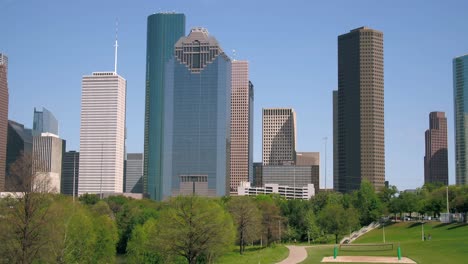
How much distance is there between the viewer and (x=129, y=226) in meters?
133

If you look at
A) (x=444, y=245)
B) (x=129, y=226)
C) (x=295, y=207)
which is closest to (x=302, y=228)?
(x=295, y=207)

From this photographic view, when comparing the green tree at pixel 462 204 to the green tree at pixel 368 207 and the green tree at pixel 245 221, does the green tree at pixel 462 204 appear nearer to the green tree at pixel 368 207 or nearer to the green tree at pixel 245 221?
the green tree at pixel 368 207

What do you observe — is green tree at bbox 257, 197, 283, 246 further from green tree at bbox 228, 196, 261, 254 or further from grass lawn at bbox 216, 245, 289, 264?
grass lawn at bbox 216, 245, 289, 264

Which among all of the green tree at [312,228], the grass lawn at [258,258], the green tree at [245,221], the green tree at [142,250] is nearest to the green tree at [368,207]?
the green tree at [312,228]

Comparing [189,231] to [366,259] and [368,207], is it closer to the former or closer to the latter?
[366,259]

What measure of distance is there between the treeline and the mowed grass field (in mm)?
10289

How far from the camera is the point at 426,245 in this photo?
91.6m

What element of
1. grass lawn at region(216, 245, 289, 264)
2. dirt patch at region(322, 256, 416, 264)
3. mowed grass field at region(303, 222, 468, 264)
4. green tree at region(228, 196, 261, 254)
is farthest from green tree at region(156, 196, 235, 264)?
green tree at region(228, 196, 261, 254)

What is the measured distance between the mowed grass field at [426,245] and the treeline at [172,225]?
10289 mm

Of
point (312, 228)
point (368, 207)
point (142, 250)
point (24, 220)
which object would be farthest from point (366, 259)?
point (368, 207)

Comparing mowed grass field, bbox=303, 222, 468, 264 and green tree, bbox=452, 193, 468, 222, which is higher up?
green tree, bbox=452, 193, 468, 222

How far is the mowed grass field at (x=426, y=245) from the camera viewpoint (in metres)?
76.5

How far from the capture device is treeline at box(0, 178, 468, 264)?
50000mm

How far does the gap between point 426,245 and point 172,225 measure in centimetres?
3972
